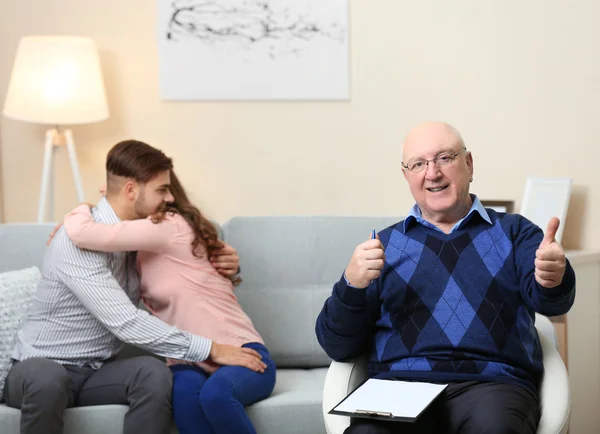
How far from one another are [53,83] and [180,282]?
1335 millimetres

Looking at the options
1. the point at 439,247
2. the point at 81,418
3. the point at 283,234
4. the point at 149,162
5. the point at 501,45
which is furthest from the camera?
the point at 501,45

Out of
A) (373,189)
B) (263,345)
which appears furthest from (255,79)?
(263,345)

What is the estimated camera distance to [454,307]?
2.05 m

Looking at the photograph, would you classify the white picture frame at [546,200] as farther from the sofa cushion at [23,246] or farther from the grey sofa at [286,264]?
the sofa cushion at [23,246]

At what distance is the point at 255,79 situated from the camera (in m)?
3.84

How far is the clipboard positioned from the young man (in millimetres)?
668

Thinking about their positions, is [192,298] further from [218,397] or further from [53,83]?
[53,83]

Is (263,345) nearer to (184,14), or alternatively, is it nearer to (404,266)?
(404,266)

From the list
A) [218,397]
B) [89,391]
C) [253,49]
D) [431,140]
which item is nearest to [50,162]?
[253,49]

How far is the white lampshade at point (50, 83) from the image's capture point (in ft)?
11.6

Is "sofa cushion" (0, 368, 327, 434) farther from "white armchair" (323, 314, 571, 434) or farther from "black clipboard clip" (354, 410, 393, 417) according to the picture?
"black clipboard clip" (354, 410, 393, 417)

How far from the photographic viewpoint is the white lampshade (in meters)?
3.54

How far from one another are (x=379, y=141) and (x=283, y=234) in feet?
3.47

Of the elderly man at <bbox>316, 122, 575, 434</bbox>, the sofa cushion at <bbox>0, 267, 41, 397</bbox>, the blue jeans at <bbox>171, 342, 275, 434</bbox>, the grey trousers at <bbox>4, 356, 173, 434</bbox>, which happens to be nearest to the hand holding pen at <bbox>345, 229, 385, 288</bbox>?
the elderly man at <bbox>316, 122, 575, 434</bbox>
